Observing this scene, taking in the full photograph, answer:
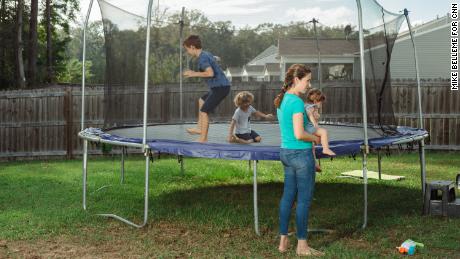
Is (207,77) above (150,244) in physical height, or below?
above

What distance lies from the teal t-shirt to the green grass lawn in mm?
761

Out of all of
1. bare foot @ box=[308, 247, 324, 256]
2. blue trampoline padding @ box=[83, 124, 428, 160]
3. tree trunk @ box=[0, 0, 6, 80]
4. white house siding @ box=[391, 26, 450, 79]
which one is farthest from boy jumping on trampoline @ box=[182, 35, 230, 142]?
tree trunk @ box=[0, 0, 6, 80]

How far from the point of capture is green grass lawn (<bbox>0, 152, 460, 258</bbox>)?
4293 millimetres

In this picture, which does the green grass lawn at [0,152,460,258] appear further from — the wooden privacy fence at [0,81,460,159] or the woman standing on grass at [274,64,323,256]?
the wooden privacy fence at [0,81,460,159]

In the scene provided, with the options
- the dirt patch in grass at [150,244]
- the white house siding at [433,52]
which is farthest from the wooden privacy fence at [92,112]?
the white house siding at [433,52]

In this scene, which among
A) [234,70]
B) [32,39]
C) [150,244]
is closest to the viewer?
[150,244]

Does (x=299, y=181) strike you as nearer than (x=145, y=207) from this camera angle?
Yes

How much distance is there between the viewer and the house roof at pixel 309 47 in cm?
712

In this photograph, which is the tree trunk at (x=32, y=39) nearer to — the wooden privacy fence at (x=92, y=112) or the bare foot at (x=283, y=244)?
the wooden privacy fence at (x=92, y=112)

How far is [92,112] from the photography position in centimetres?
1064

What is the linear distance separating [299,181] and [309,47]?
445cm

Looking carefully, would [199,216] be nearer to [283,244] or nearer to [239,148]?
[239,148]

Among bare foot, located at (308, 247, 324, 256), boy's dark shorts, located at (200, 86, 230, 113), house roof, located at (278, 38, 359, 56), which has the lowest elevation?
bare foot, located at (308, 247, 324, 256)

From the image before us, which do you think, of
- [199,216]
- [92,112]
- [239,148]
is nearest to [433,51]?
[92,112]
